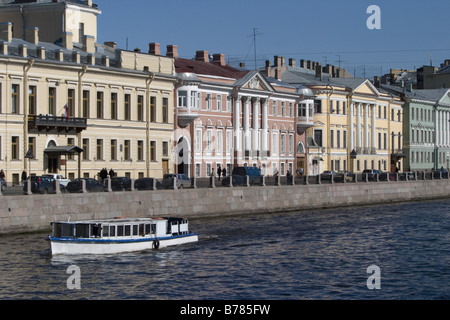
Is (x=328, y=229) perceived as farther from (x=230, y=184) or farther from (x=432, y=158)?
(x=432, y=158)

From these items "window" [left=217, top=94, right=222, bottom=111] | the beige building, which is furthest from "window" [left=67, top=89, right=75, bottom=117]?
"window" [left=217, top=94, right=222, bottom=111]

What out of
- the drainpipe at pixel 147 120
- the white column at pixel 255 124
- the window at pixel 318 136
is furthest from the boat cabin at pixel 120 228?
the window at pixel 318 136

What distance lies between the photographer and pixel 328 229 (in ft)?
130

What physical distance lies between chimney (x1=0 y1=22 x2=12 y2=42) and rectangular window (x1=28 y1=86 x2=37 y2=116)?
2756 mm

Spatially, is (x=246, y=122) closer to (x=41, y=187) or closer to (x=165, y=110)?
(x=165, y=110)

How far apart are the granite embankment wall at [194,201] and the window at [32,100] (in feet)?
34.6

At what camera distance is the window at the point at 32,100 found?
48.7 metres

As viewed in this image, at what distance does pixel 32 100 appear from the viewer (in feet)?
160

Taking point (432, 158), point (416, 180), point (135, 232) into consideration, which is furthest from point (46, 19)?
point (432, 158)

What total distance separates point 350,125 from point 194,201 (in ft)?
124

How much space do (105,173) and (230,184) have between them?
6815mm

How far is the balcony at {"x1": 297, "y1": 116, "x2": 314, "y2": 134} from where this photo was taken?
7244cm

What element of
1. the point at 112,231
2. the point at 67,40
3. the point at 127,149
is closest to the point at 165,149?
the point at 127,149
